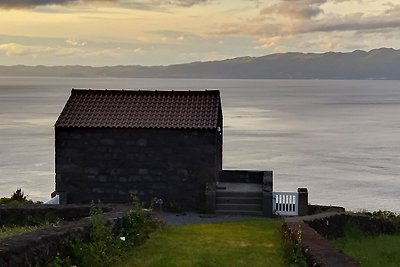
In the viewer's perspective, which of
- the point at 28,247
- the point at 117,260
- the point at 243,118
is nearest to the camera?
the point at 28,247

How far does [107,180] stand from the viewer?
25.1 metres

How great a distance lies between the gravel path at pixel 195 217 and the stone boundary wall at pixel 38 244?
9849mm

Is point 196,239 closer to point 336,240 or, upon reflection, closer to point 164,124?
point 336,240

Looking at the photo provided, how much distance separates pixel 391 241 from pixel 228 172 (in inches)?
376

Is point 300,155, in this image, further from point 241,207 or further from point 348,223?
point 348,223

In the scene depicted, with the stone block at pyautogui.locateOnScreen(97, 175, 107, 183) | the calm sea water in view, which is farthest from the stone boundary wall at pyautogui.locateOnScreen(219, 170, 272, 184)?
the calm sea water

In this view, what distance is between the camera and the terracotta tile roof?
83.0 ft

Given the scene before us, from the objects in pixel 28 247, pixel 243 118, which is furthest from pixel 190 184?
pixel 243 118

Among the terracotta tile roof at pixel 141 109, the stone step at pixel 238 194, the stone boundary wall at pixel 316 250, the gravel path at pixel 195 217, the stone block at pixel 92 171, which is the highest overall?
the terracotta tile roof at pixel 141 109

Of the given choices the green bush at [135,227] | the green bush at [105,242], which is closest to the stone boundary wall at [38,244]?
the green bush at [105,242]

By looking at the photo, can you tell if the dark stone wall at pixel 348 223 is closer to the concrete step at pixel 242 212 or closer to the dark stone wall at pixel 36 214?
the concrete step at pixel 242 212

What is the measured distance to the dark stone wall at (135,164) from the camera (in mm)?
24906

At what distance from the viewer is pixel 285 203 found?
23.9 meters

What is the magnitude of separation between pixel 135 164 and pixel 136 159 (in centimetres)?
22
